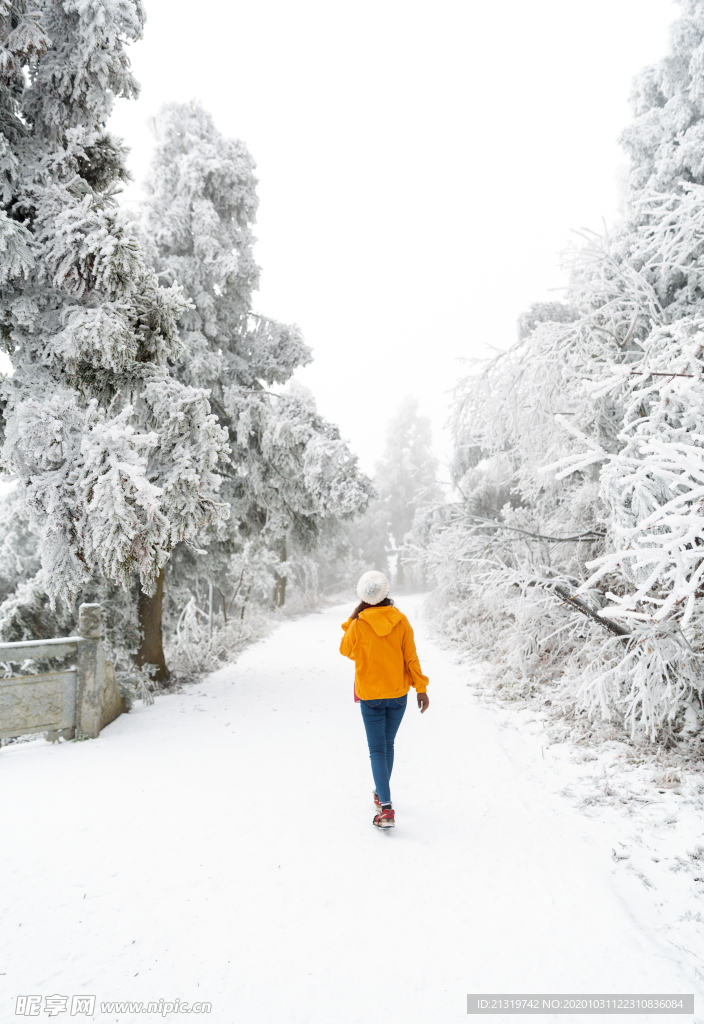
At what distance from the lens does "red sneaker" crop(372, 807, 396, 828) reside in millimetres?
3623

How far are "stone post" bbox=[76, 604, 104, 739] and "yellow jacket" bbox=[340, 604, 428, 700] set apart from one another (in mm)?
3469

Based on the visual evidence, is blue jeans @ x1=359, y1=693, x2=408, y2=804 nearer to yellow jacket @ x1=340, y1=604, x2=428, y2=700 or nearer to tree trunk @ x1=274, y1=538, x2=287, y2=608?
yellow jacket @ x1=340, y1=604, x2=428, y2=700

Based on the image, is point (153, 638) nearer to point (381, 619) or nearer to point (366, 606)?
point (366, 606)

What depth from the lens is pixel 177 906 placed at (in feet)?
9.23

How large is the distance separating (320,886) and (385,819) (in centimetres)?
76

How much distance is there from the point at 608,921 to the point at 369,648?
6.50 feet

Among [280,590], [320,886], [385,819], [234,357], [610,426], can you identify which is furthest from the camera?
[280,590]

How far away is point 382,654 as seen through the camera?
3695mm

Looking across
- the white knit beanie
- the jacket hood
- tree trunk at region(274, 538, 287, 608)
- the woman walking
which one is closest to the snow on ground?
the woman walking

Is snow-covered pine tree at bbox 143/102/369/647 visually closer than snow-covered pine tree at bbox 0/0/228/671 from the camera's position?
No

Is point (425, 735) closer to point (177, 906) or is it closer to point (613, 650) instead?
point (613, 650)

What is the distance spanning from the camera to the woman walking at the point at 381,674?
367cm

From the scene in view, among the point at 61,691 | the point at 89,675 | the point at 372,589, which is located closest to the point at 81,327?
the point at 89,675

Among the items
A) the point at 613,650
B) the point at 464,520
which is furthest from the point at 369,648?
the point at 464,520
